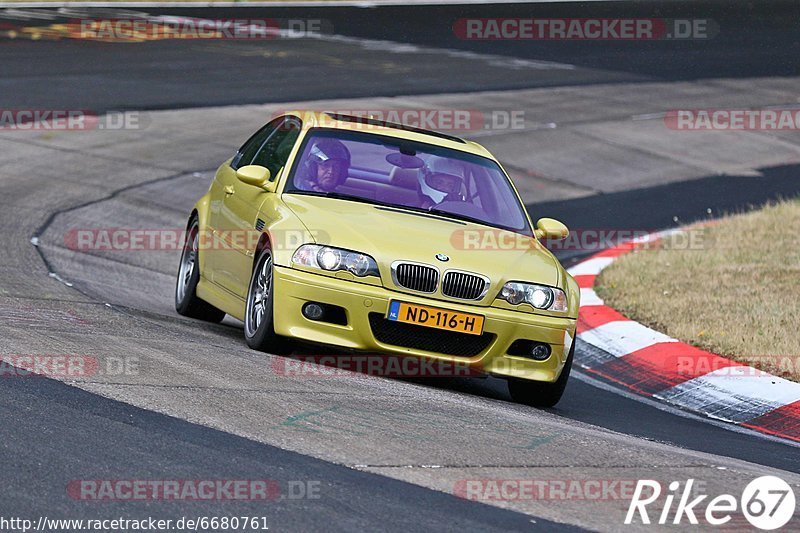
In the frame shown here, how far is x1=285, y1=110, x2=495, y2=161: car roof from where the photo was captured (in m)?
9.20

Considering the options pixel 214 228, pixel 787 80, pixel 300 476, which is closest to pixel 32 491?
pixel 300 476

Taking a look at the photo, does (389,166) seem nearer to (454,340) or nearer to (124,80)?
(454,340)

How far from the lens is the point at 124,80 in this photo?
814 inches

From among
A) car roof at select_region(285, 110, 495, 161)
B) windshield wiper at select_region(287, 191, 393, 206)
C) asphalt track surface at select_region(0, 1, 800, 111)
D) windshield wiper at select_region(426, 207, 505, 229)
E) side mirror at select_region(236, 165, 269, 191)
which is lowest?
asphalt track surface at select_region(0, 1, 800, 111)

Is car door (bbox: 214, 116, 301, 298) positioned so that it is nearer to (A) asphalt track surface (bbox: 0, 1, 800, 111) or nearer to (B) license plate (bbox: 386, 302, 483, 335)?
(B) license plate (bbox: 386, 302, 483, 335)

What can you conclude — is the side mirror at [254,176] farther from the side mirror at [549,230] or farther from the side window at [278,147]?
the side mirror at [549,230]

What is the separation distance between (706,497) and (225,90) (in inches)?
630

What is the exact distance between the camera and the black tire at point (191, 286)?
383 inches

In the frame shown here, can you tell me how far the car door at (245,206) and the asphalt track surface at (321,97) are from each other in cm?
41

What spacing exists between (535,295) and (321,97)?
42.4ft

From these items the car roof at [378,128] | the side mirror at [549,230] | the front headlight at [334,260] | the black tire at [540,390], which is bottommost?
the black tire at [540,390]

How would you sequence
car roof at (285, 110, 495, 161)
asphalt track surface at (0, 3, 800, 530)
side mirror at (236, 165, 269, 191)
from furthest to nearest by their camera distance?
car roof at (285, 110, 495, 161) → side mirror at (236, 165, 269, 191) → asphalt track surface at (0, 3, 800, 530)

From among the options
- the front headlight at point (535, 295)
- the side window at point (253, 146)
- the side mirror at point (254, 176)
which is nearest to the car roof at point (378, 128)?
the side window at point (253, 146)

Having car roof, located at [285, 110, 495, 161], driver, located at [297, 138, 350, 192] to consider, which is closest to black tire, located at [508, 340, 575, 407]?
driver, located at [297, 138, 350, 192]
